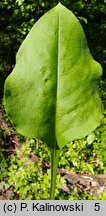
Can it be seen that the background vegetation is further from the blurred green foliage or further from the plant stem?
the plant stem

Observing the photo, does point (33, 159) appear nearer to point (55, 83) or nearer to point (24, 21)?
point (24, 21)

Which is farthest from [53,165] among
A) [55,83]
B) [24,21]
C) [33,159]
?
[24,21]

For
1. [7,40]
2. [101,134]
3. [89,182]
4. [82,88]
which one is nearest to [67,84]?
[82,88]

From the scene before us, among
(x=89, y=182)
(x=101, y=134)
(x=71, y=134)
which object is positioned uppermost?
(x=71, y=134)

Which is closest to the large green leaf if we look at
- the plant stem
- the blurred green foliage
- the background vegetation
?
the plant stem

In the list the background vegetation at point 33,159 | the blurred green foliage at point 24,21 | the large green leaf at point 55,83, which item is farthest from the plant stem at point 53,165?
the blurred green foliage at point 24,21

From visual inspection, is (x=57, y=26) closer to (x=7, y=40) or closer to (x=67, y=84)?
(x=67, y=84)
